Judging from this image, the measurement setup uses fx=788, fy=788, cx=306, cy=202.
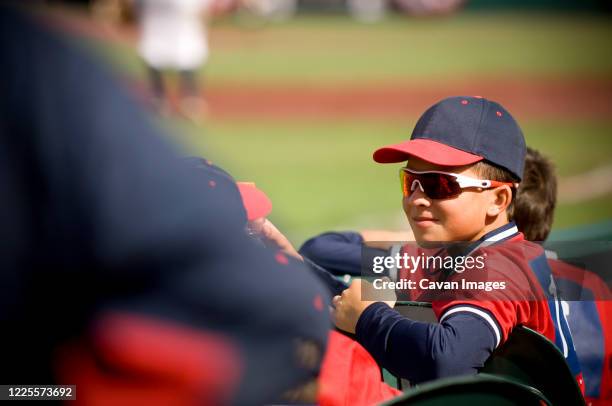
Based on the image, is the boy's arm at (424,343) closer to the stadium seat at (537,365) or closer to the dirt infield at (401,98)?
the stadium seat at (537,365)

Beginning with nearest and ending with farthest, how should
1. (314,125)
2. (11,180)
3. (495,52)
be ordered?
(11,180)
(314,125)
(495,52)

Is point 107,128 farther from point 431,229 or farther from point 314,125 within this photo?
point 314,125

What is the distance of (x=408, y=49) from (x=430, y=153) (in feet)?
42.6

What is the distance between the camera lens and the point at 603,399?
5.58 feet

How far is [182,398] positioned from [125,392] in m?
0.04

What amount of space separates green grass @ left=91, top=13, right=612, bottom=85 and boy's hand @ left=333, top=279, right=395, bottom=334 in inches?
392

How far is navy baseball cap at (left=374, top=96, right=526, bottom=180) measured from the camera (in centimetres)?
168

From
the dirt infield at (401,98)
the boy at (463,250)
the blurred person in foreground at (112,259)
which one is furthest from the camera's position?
the dirt infield at (401,98)

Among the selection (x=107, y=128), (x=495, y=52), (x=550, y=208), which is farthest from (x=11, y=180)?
(x=495, y=52)

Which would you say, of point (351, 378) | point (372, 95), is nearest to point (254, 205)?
point (351, 378)

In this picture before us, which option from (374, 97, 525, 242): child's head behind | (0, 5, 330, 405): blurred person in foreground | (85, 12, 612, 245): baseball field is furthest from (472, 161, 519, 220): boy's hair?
(85, 12, 612, 245): baseball field

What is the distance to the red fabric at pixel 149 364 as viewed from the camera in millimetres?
588

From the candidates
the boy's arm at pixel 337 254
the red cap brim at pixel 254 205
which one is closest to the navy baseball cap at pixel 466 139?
the boy's arm at pixel 337 254

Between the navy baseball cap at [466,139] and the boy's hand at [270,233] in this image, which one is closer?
the boy's hand at [270,233]
